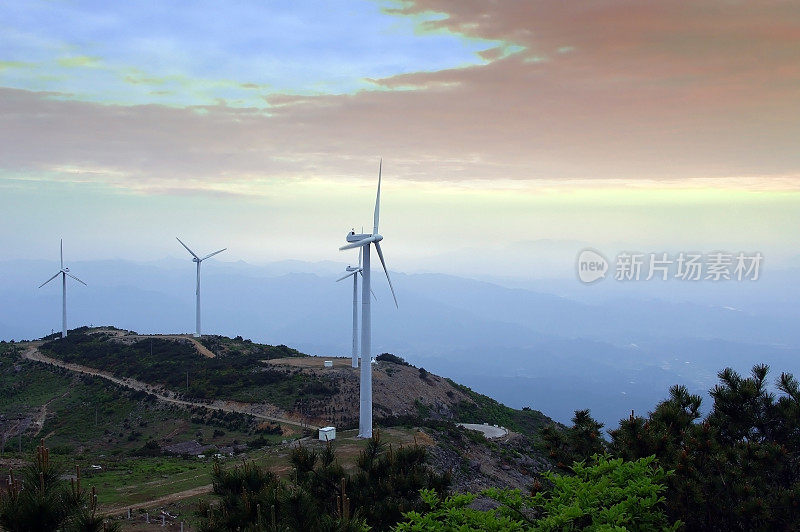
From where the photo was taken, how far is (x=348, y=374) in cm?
8150

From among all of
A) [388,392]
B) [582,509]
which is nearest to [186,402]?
[388,392]

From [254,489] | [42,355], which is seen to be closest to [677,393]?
[254,489]

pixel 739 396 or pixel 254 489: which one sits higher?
pixel 739 396

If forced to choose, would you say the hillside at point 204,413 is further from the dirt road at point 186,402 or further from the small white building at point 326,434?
the small white building at point 326,434

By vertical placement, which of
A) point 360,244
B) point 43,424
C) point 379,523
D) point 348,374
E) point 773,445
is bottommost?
point 43,424

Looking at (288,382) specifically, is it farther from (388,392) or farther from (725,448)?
(725,448)

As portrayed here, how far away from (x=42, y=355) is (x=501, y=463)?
328 feet

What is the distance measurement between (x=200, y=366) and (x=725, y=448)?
8423cm

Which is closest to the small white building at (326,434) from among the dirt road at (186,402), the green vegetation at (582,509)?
the dirt road at (186,402)

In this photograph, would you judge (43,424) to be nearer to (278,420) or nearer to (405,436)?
(278,420)

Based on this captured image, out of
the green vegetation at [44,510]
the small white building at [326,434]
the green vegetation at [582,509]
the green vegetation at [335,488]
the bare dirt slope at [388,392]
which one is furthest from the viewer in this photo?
the bare dirt slope at [388,392]

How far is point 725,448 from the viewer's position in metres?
20.8

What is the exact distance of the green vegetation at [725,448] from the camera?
734 inches

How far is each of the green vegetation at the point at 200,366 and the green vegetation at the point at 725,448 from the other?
183ft
